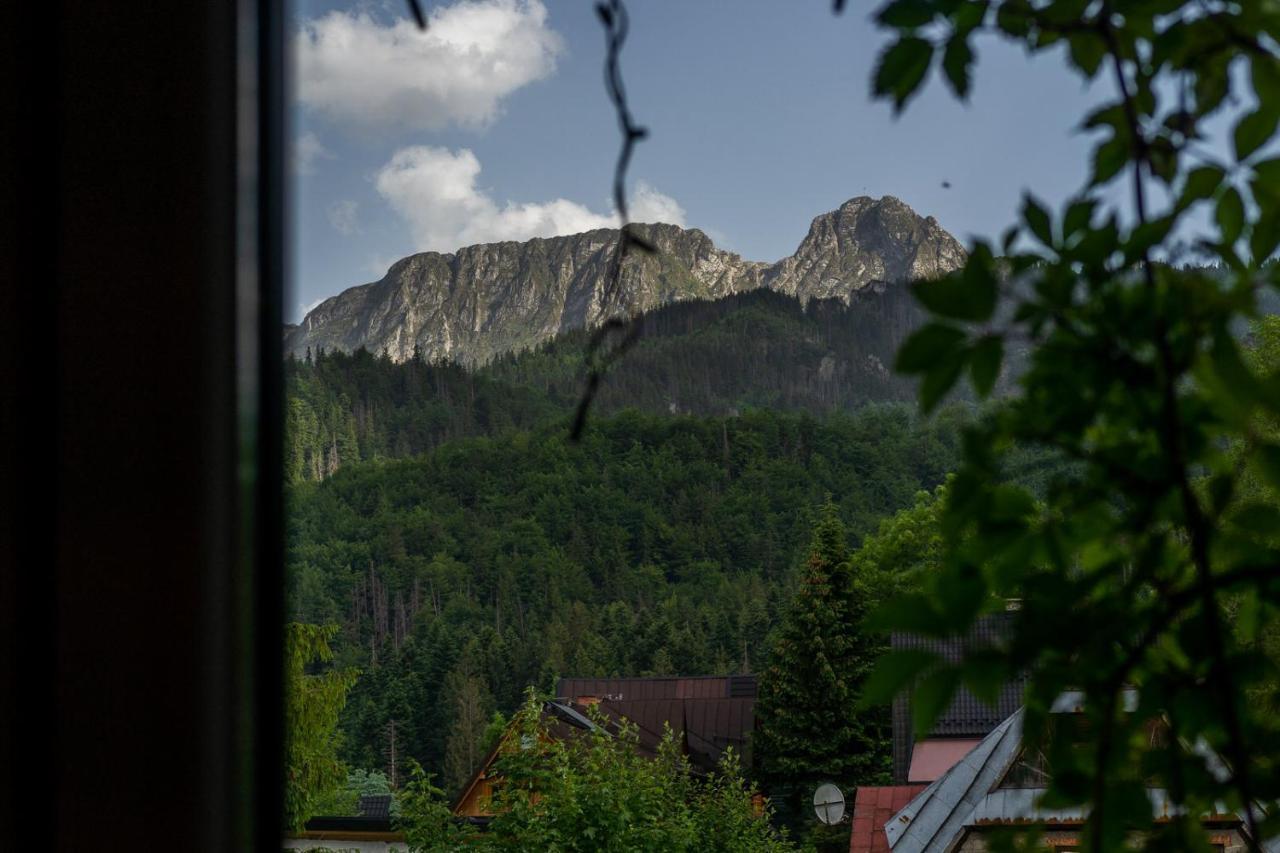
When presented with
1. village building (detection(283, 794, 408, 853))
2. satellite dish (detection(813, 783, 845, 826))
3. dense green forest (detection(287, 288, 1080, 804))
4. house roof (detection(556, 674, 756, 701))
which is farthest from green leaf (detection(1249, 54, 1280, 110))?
satellite dish (detection(813, 783, 845, 826))

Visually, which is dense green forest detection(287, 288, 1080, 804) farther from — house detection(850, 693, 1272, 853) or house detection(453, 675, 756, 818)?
house detection(453, 675, 756, 818)

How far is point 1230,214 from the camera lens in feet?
0.91

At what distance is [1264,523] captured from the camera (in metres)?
0.25

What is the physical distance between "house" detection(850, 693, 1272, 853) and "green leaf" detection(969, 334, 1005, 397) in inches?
3.2

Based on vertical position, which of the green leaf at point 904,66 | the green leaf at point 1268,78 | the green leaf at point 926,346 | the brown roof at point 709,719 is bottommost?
the brown roof at point 709,719

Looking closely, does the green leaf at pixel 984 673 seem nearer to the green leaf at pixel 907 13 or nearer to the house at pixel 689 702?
the green leaf at pixel 907 13

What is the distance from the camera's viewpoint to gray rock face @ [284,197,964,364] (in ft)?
2.08

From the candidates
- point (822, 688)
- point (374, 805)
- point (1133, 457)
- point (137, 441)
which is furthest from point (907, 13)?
point (822, 688)

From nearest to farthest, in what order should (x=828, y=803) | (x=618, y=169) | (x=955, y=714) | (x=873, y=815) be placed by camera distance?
(x=618, y=169), (x=955, y=714), (x=873, y=815), (x=828, y=803)

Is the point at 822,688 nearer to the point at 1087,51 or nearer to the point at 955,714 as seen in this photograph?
the point at 955,714

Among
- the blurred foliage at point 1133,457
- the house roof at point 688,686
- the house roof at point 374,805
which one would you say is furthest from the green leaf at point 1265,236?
the house roof at point 688,686

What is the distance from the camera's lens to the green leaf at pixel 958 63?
30 cm

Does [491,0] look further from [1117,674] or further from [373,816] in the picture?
[373,816]

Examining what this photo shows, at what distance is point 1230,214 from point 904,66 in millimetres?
89
